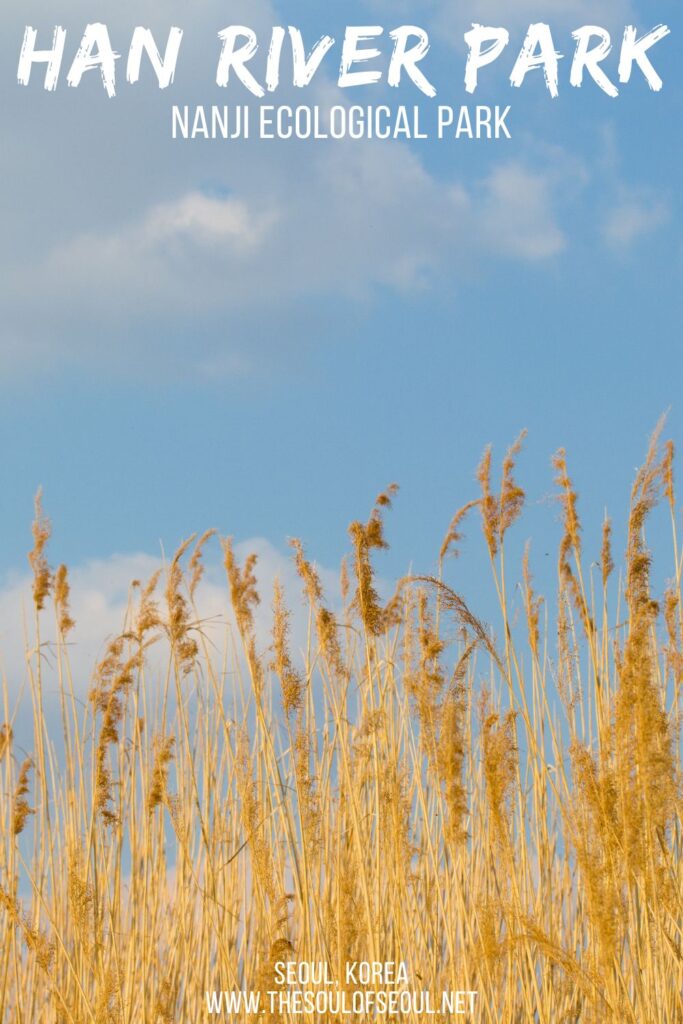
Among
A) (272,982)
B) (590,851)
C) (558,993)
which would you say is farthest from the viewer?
(558,993)

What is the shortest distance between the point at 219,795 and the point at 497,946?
106 cm

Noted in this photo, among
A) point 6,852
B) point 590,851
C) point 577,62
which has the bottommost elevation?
point 590,851

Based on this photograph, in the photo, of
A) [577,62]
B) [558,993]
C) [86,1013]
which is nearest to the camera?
[86,1013]

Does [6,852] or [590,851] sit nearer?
[590,851]

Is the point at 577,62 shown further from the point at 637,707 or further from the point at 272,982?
the point at 272,982

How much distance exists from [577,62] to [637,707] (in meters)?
3.36

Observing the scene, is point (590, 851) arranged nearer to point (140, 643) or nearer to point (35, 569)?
point (140, 643)

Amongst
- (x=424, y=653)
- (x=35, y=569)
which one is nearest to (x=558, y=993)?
(x=424, y=653)

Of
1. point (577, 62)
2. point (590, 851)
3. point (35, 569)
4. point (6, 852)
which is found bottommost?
point (590, 851)

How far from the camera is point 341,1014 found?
2.38m

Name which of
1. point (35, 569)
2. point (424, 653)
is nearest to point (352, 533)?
point (424, 653)

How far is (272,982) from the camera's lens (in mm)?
2309

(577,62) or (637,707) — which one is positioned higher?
(577,62)

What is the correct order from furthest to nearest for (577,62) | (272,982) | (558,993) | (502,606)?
(577,62) < (558,993) < (502,606) < (272,982)
